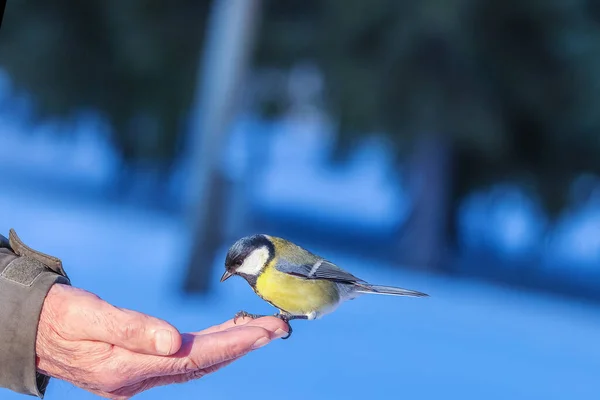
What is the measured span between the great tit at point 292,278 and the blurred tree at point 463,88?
10.1 feet

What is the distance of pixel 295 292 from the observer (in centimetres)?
78

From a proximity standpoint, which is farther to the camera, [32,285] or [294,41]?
[294,41]

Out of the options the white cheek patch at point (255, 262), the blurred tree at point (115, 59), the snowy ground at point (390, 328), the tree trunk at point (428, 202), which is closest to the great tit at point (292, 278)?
the white cheek patch at point (255, 262)

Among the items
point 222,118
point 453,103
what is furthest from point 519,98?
point 222,118

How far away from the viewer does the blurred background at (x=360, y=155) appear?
3.24m

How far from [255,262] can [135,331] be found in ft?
0.41

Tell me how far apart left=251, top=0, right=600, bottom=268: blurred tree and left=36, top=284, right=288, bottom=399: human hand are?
3.15m

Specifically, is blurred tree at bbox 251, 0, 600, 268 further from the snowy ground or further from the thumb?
the thumb

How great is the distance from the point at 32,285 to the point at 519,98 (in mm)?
3709

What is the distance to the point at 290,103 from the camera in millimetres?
4973

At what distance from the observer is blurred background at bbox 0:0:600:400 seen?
10.6 ft

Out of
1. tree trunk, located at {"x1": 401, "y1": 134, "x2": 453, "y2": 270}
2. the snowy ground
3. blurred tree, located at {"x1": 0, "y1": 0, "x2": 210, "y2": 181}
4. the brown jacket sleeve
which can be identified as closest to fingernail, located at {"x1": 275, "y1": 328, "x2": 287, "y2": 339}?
the brown jacket sleeve

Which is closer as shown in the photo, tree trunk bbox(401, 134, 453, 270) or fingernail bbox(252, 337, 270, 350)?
fingernail bbox(252, 337, 270, 350)

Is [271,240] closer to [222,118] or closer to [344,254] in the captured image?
[222,118]
